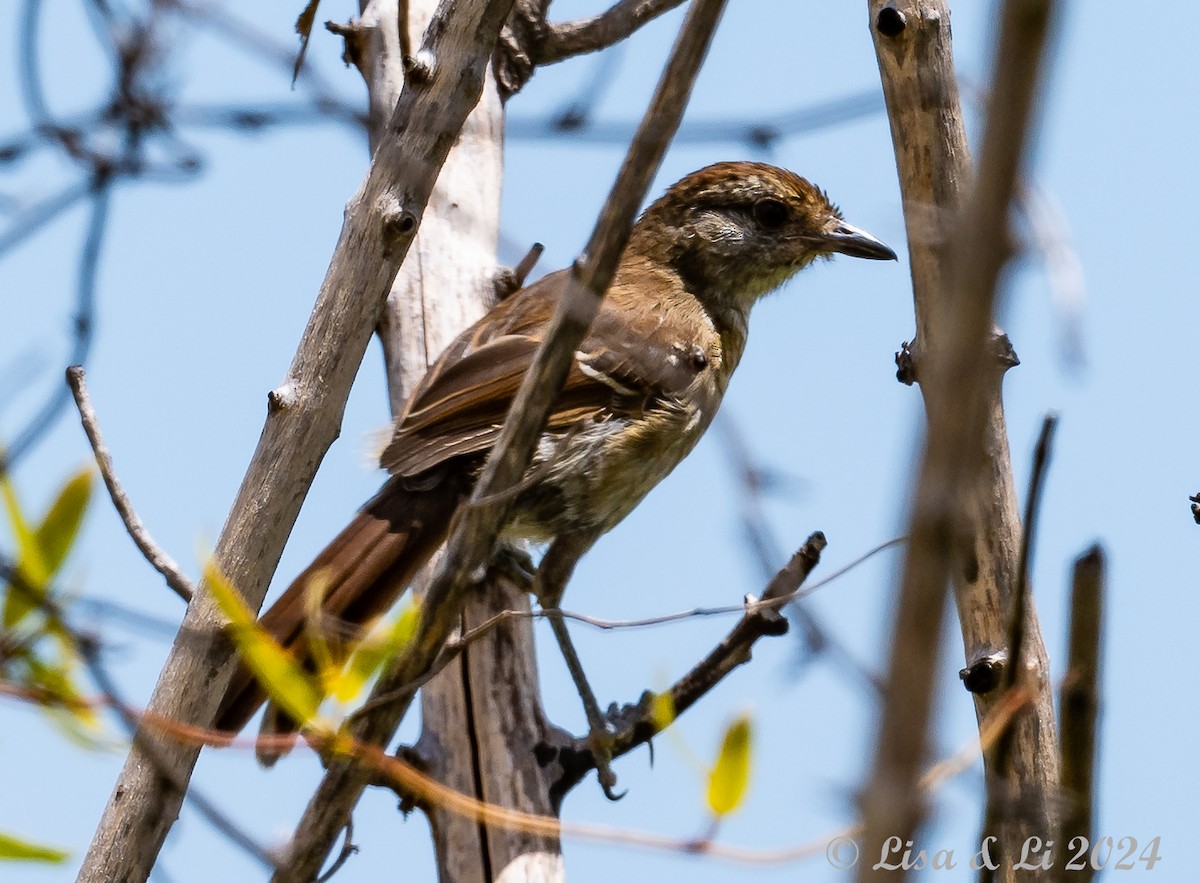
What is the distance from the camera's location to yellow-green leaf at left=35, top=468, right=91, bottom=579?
1673 millimetres

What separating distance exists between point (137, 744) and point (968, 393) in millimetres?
1141

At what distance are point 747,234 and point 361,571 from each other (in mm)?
2078

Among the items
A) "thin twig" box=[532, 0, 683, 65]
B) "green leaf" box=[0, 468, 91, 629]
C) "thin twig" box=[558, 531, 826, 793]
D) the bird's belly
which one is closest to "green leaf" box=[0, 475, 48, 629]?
"green leaf" box=[0, 468, 91, 629]

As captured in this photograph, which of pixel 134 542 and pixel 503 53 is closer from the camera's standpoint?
pixel 134 542

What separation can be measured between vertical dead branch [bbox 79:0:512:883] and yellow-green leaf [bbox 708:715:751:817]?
948mm

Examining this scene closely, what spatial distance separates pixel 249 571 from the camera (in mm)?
2395

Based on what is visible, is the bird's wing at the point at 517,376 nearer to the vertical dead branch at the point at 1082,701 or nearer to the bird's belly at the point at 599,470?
the bird's belly at the point at 599,470

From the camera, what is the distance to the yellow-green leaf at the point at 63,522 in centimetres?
167

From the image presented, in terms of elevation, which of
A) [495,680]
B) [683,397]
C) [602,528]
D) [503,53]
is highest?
[503,53]

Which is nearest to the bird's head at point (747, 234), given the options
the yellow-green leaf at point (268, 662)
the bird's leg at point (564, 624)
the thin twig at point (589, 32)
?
the thin twig at point (589, 32)

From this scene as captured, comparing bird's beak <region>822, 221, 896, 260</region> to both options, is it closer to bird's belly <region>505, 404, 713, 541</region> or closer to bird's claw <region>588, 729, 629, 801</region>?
bird's belly <region>505, 404, 713, 541</region>

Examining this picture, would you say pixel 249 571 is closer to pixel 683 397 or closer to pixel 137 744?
pixel 137 744

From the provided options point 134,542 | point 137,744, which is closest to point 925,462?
point 137,744

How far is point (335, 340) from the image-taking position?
7.97 ft
